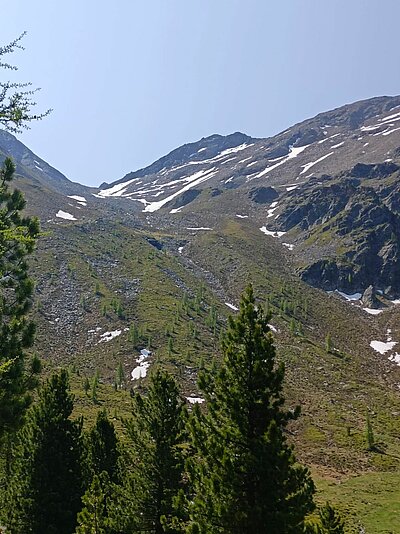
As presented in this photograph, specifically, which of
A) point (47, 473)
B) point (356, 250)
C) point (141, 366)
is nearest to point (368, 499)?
point (47, 473)

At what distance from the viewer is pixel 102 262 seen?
141125 mm

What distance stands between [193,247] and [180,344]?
83187mm

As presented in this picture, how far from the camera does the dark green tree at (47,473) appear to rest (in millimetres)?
22781

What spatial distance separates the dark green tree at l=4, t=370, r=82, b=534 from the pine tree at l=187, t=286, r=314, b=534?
11517 mm

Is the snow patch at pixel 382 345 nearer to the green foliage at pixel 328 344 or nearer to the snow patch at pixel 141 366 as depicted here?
the green foliage at pixel 328 344

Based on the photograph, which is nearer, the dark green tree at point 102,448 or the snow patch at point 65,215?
the dark green tree at point 102,448

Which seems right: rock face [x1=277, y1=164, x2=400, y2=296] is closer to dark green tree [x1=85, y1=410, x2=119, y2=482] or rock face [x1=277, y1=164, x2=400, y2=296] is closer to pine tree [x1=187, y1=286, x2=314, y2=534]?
dark green tree [x1=85, y1=410, x2=119, y2=482]

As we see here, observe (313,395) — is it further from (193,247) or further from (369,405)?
(193,247)

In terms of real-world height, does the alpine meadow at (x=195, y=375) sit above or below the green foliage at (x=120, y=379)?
above

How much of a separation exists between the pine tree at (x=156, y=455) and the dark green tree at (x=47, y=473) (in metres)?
4.45

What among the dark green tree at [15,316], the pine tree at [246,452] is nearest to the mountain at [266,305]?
the pine tree at [246,452]

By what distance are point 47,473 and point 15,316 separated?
8878 millimetres

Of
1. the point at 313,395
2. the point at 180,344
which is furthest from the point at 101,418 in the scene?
the point at 180,344

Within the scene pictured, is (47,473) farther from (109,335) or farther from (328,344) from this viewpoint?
(328,344)
